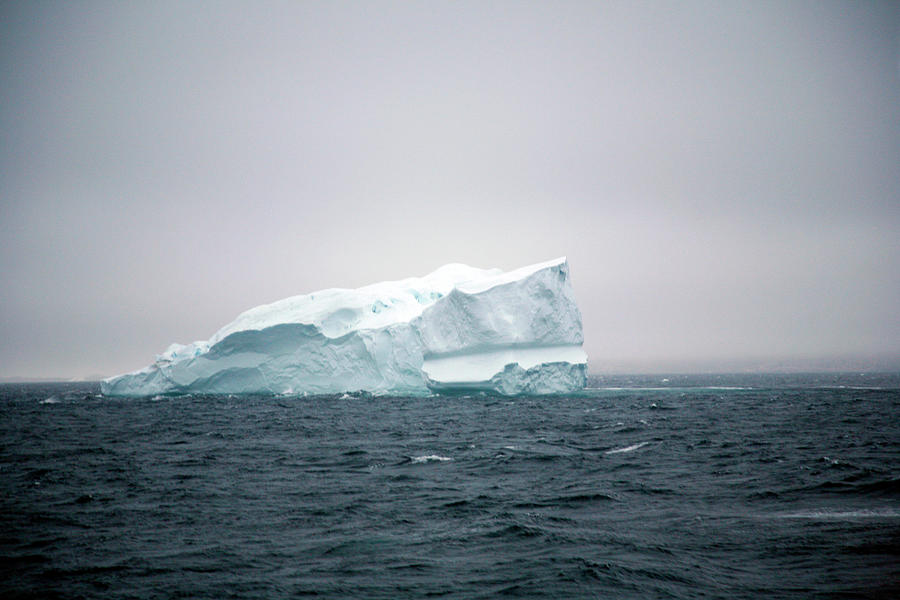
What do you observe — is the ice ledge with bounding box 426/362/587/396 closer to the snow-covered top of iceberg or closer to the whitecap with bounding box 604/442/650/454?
the snow-covered top of iceberg

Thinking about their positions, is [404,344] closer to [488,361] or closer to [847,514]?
[488,361]

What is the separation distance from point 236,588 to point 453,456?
9.37 metres

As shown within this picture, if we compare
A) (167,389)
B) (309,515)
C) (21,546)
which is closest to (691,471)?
(309,515)

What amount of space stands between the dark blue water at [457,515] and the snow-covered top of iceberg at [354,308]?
18.2m

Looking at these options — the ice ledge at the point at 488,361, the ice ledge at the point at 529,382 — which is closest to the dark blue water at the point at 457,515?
the ice ledge at the point at 529,382

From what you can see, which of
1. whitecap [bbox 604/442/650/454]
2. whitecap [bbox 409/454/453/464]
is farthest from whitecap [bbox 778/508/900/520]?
whitecap [bbox 409/454/453/464]

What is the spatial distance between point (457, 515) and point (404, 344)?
29.5 m

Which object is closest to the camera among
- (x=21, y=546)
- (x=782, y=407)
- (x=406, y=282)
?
(x=21, y=546)

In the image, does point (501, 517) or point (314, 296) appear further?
point (314, 296)

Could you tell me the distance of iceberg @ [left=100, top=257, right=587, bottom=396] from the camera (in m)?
35.5

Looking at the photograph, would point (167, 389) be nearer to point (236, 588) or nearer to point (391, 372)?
point (391, 372)

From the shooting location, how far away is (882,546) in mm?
8062

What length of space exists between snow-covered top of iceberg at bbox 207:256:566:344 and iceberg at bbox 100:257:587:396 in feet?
0.25

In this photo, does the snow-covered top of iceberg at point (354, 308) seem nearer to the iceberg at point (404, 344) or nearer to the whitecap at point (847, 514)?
the iceberg at point (404, 344)
